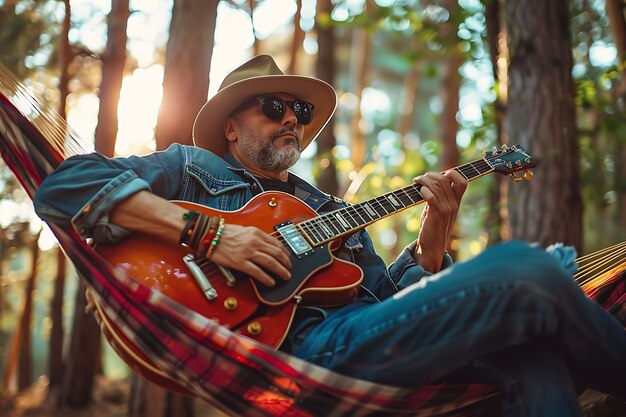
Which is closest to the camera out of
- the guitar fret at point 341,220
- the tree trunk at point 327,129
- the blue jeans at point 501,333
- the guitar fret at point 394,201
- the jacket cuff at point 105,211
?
the blue jeans at point 501,333

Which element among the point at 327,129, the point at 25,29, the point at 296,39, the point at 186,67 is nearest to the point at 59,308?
the point at 25,29

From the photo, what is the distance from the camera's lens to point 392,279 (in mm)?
2271

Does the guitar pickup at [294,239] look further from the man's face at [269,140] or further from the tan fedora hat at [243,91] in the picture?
the tan fedora hat at [243,91]

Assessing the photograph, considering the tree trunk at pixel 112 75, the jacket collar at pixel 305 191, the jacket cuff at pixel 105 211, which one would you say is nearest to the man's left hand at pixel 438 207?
the jacket collar at pixel 305 191

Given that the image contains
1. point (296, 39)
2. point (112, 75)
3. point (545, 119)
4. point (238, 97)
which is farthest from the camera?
point (296, 39)

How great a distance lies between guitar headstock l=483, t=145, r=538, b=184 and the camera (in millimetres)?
2359

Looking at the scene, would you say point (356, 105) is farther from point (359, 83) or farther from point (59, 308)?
point (59, 308)

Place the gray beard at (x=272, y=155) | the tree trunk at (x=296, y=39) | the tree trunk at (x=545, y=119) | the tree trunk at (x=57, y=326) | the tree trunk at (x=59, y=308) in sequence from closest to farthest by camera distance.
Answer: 1. the gray beard at (x=272, y=155)
2. the tree trunk at (x=545, y=119)
3. the tree trunk at (x=59, y=308)
4. the tree trunk at (x=57, y=326)
5. the tree trunk at (x=296, y=39)

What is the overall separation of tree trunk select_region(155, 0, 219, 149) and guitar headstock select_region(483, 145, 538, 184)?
1487 mm

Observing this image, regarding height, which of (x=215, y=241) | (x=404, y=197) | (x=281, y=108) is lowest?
(x=215, y=241)

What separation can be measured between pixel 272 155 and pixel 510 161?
0.88 metres

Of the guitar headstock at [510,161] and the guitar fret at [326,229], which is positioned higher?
the guitar headstock at [510,161]

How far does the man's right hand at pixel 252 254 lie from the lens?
69.6 inches

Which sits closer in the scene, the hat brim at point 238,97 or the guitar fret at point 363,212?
the guitar fret at point 363,212
